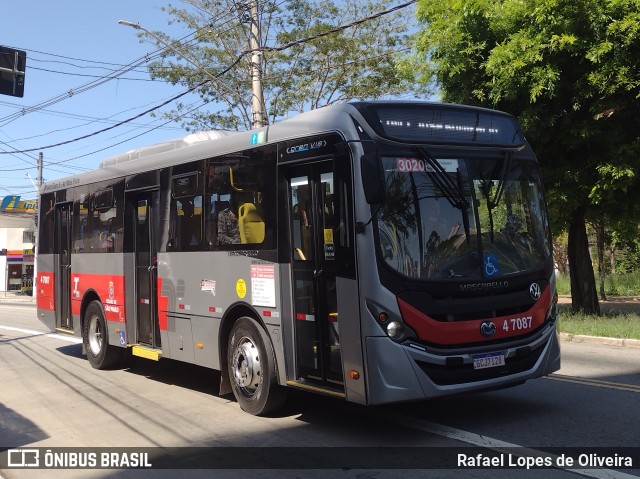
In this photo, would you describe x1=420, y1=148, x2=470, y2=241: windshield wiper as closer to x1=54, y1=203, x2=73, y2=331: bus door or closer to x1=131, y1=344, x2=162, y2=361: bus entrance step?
x1=131, y1=344, x2=162, y2=361: bus entrance step

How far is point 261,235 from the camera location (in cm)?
717

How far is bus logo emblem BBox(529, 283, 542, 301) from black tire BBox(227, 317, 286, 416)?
8.97 feet

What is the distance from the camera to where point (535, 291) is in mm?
6441

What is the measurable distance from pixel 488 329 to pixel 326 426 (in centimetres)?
201

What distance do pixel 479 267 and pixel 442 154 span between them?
1140 millimetres

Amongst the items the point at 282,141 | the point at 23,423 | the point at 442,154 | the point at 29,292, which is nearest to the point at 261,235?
the point at 282,141

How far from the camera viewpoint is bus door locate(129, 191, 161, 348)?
943 centimetres

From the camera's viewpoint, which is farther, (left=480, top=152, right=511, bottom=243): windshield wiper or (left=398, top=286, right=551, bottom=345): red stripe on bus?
(left=480, top=152, right=511, bottom=243): windshield wiper

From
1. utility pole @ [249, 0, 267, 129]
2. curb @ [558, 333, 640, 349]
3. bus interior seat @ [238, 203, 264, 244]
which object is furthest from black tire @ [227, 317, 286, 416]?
utility pole @ [249, 0, 267, 129]

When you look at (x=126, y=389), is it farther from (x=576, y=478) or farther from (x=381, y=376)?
(x=576, y=478)

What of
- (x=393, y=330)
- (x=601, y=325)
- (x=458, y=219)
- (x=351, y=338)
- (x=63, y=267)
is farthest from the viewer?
(x=601, y=325)

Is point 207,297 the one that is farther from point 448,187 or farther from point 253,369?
point 448,187

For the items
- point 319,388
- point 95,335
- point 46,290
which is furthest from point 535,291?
point 46,290

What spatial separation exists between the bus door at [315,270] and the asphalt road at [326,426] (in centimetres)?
76
